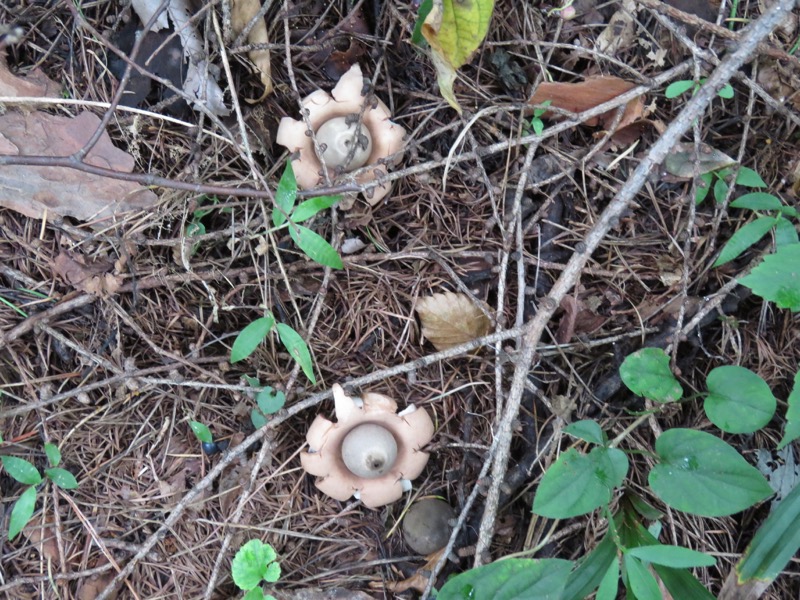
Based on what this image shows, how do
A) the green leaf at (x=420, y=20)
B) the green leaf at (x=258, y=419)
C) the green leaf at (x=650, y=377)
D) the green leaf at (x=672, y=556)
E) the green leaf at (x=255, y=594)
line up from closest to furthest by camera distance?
the green leaf at (x=672, y=556), the green leaf at (x=420, y=20), the green leaf at (x=650, y=377), the green leaf at (x=255, y=594), the green leaf at (x=258, y=419)

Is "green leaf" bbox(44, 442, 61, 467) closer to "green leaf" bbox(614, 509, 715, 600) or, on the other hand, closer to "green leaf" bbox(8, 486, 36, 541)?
"green leaf" bbox(8, 486, 36, 541)

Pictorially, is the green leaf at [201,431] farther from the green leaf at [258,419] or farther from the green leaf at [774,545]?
the green leaf at [774,545]

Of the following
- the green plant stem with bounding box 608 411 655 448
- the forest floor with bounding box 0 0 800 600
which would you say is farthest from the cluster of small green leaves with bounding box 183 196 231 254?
the green plant stem with bounding box 608 411 655 448

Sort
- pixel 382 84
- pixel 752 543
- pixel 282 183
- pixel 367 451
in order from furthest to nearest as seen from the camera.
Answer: pixel 382 84 → pixel 367 451 → pixel 282 183 → pixel 752 543

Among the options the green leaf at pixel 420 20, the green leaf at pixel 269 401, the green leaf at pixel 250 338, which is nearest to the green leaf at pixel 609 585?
the green leaf at pixel 269 401

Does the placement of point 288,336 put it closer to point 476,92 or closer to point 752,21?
point 476,92

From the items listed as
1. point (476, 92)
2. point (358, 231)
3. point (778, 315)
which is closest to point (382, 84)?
point (476, 92)
